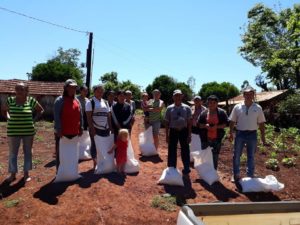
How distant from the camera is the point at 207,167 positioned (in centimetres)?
834

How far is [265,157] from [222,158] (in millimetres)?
1441

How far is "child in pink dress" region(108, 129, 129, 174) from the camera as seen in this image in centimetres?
841

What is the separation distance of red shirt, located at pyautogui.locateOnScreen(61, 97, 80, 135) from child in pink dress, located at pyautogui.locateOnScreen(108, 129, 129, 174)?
1.07m

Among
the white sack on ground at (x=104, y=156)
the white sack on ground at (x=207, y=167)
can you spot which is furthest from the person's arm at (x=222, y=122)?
the white sack on ground at (x=104, y=156)

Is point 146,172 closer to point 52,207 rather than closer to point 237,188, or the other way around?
point 237,188

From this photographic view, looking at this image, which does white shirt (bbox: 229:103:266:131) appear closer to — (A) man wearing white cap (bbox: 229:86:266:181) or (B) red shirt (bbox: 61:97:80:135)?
(A) man wearing white cap (bbox: 229:86:266:181)

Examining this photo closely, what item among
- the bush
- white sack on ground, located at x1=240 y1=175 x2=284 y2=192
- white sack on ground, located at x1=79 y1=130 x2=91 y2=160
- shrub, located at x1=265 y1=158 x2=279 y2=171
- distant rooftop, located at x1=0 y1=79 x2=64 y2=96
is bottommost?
white sack on ground, located at x1=240 y1=175 x2=284 y2=192

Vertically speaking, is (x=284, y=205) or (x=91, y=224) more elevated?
(x=284, y=205)

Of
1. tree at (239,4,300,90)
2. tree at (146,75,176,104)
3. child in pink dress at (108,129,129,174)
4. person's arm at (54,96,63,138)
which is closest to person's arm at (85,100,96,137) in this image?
child in pink dress at (108,129,129,174)

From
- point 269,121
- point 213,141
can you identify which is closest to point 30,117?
point 213,141

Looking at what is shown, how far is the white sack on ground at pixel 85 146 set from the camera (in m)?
9.73

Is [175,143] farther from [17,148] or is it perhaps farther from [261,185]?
[17,148]

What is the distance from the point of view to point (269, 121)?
25859 millimetres

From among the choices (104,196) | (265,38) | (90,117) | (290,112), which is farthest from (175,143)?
(265,38)
